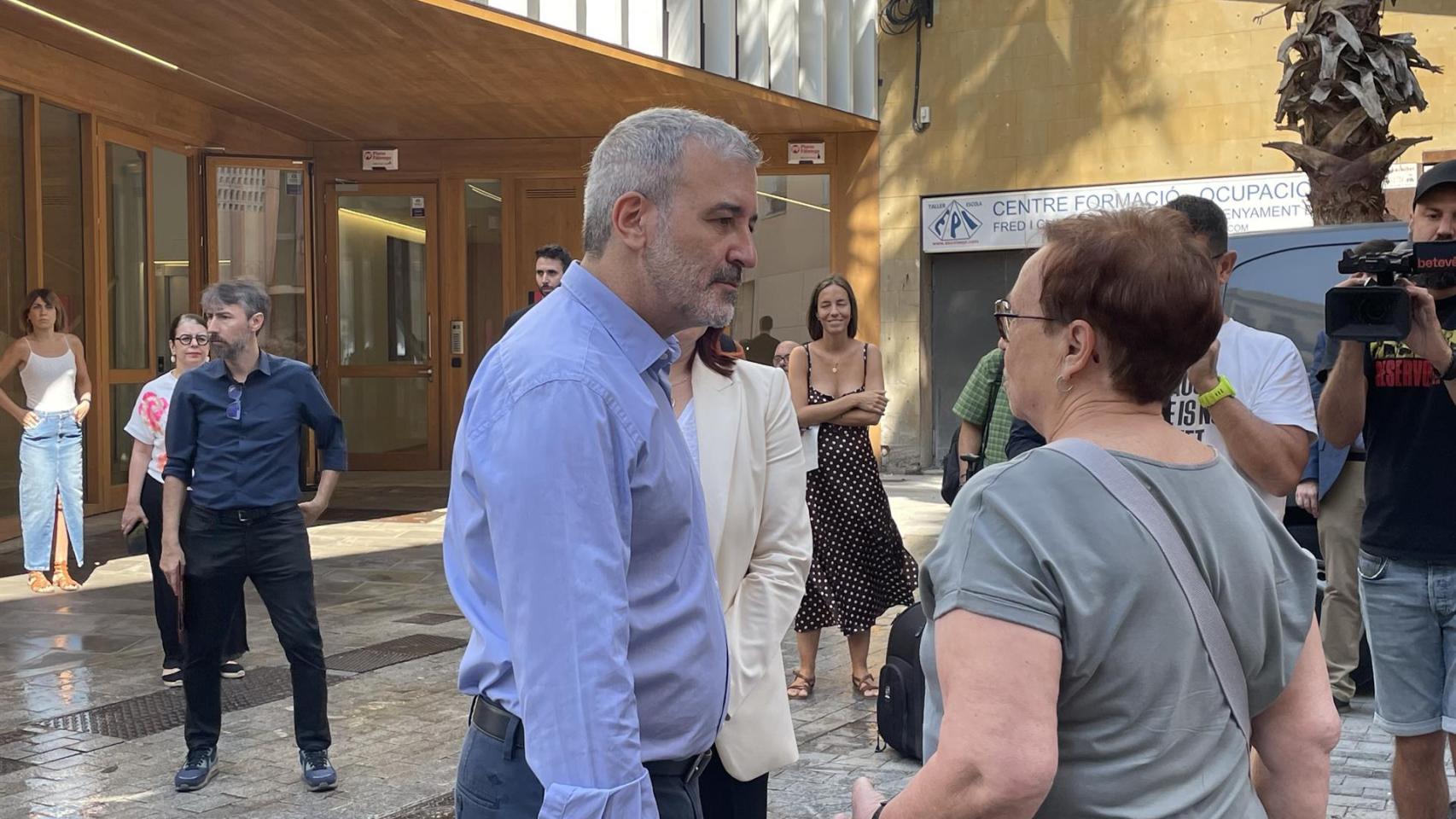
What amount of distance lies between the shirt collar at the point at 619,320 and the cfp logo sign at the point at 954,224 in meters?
15.1

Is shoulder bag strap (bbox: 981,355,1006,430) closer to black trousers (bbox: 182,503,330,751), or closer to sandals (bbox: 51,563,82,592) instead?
black trousers (bbox: 182,503,330,751)

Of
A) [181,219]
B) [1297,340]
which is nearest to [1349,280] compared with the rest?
[1297,340]

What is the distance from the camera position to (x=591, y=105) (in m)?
15.4

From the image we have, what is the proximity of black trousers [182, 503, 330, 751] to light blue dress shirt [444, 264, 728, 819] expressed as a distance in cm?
358

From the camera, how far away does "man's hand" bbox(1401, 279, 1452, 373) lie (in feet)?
12.1

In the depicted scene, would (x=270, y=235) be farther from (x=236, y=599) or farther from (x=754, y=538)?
(x=754, y=538)

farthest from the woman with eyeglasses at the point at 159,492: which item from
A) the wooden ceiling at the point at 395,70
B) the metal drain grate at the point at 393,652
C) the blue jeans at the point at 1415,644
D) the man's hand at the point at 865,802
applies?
the man's hand at the point at 865,802

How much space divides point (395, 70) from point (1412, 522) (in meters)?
11.2

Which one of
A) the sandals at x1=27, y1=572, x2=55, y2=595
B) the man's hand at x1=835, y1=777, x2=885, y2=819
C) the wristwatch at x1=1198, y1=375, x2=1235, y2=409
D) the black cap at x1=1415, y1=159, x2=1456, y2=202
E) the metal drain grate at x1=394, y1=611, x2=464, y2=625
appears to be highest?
the black cap at x1=1415, y1=159, x2=1456, y2=202

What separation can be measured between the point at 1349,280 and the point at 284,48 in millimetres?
10709

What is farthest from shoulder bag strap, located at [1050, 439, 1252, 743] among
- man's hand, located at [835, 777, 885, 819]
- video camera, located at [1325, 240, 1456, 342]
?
video camera, located at [1325, 240, 1456, 342]

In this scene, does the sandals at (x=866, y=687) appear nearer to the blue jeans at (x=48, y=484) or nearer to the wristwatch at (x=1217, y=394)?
the wristwatch at (x=1217, y=394)

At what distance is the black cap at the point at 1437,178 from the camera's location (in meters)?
3.96

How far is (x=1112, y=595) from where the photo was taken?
1.79 meters
